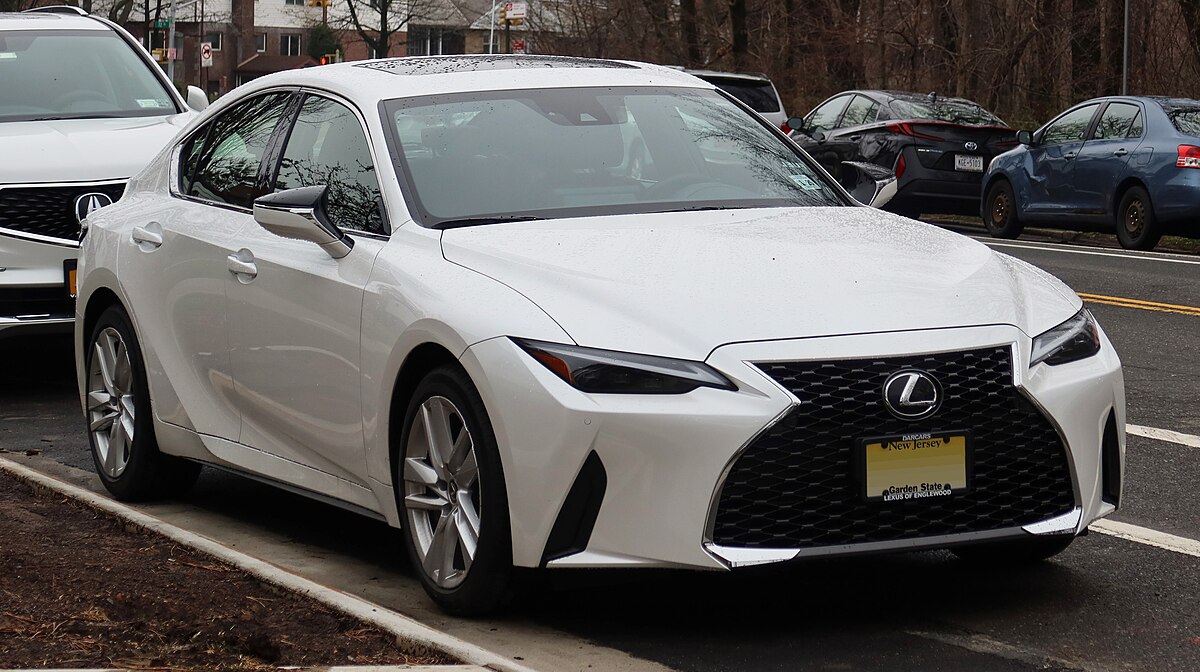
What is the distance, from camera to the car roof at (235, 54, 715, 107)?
6.23m

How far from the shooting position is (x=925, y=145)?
22375 millimetres

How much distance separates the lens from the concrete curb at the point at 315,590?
449cm

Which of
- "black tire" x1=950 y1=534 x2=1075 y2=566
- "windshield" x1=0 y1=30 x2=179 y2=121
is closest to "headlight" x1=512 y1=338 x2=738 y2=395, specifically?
"black tire" x1=950 y1=534 x2=1075 y2=566

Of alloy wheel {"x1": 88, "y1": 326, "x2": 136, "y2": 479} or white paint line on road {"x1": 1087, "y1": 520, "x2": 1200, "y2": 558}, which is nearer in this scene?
white paint line on road {"x1": 1087, "y1": 520, "x2": 1200, "y2": 558}

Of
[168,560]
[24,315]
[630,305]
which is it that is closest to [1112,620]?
[630,305]

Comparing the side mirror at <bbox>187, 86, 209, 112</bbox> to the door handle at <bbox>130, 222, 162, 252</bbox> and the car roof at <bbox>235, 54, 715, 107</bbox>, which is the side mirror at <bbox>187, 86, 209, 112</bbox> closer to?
the door handle at <bbox>130, 222, 162, 252</bbox>

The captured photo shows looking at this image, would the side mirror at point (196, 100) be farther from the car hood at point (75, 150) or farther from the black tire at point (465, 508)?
the black tire at point (465, 508)

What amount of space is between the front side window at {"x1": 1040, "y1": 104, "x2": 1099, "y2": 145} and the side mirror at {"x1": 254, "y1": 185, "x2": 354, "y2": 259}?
15406 mm

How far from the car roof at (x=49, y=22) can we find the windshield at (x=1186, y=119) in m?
10.7

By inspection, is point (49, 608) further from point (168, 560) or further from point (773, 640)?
point (773, 640)

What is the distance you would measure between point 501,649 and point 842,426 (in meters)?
1.05

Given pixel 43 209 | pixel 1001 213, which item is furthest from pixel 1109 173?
pixel 43 209

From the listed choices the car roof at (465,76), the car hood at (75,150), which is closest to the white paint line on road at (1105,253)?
the car hood at (75,150)

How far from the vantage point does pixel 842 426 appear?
4.64 m
